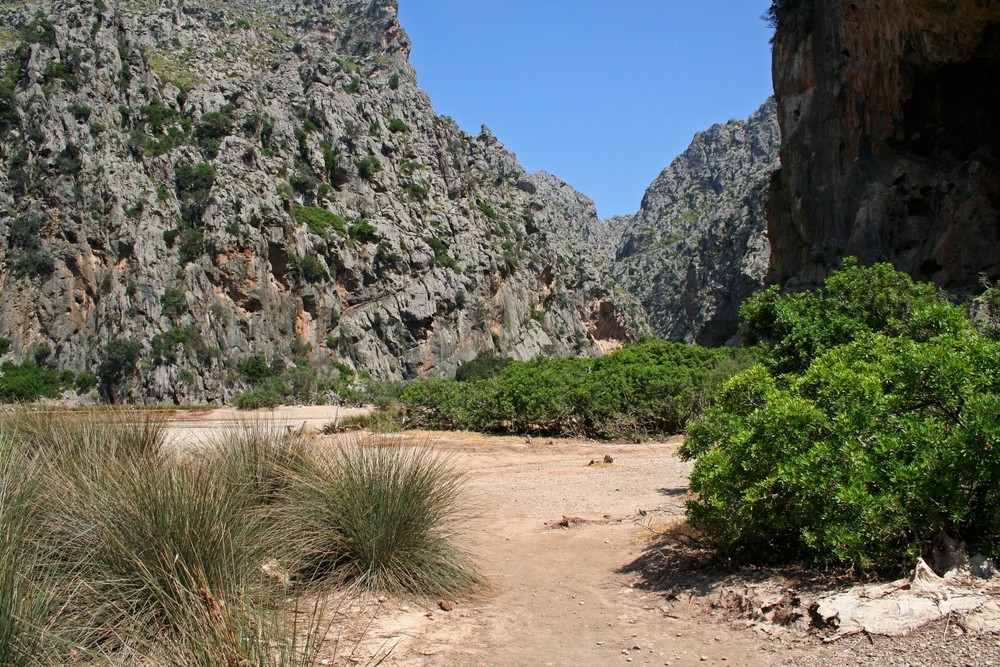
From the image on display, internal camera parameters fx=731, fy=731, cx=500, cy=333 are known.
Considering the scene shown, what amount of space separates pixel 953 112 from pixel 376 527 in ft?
105

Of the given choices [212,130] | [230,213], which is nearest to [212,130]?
[212,130]

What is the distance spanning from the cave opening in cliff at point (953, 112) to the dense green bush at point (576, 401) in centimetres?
1450

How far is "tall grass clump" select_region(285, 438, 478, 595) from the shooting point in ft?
16.6

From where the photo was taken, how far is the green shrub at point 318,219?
171 feet

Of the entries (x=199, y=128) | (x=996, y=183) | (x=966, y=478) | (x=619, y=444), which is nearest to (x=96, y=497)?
(x=966, y=478)

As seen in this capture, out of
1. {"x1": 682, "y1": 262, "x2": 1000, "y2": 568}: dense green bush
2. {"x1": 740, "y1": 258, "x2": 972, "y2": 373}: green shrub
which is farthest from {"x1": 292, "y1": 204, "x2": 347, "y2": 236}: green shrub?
{"x1": 682, "y1": 262, "x2": 1000, "y2": 568}: dense green bush

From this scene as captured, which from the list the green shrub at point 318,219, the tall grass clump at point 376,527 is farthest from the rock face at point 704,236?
the tall grass clump at point 376,527

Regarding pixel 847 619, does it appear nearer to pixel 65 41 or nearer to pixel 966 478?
pixel 966 478

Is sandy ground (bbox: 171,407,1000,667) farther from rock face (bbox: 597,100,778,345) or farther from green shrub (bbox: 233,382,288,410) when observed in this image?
rock face (bbox: 597,100,778,345)

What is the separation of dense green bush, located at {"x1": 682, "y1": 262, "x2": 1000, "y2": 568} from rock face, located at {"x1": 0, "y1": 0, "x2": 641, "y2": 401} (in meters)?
31.3

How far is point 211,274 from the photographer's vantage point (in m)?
45.3

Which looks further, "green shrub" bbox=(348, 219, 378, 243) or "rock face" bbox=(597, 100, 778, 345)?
"rock face" bbox=(597, 100, 778, 345)

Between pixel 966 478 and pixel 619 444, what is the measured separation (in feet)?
44.3

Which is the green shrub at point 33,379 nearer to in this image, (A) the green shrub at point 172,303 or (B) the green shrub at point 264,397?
(A) the green shrub at point 172,303
